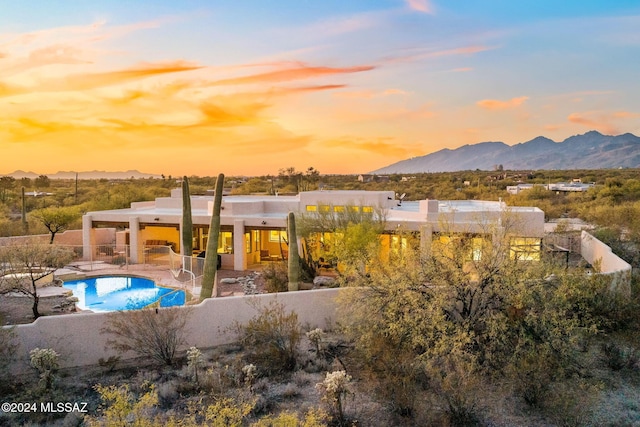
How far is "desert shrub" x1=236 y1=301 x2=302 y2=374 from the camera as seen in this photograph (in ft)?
37.9

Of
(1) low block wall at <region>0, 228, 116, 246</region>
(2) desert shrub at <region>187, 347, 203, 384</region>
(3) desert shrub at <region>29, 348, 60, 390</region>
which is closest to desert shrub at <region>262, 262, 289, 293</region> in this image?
(2) desert shrub at <region>187, 347, 203, 384</region>

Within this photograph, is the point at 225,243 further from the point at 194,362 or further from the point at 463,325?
the point at 463,325

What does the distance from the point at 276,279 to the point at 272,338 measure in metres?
5.98

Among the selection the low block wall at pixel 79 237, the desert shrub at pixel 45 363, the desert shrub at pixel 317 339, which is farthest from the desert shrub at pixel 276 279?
the low block wall at pixel 79 237

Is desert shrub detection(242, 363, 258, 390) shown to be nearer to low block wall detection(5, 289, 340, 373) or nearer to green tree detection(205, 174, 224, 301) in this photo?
low block wall detection(5, 289, 340, 373)

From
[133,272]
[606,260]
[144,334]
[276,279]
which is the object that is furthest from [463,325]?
[133,272]

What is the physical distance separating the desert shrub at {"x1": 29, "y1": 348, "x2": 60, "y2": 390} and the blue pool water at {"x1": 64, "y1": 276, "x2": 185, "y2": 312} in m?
6.62

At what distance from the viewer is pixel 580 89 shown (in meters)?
35.2

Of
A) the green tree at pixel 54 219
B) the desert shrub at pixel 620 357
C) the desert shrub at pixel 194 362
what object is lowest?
the desert shrub at pixel 620 357

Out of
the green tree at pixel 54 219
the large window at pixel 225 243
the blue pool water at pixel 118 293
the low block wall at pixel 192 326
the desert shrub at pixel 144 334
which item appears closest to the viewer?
the low block wall at pixel 192 326

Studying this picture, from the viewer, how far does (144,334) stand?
1190 centimetres

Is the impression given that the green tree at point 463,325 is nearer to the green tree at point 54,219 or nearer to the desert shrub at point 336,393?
the desert shrub at point 336,393

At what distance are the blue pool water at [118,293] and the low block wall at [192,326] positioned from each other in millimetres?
4877

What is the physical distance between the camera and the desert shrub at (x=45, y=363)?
10.2 meters
